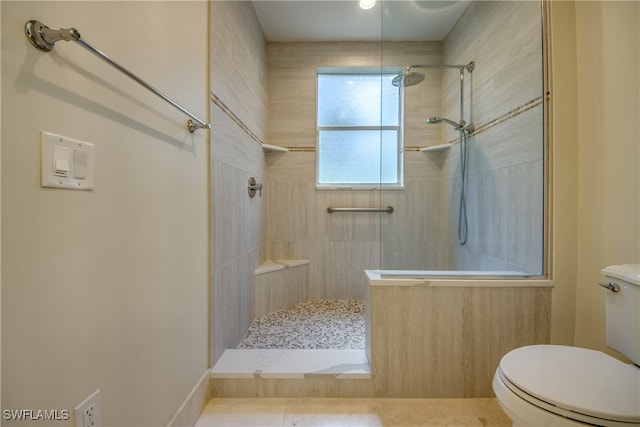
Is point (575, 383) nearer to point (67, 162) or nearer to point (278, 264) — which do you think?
point (67, 162)

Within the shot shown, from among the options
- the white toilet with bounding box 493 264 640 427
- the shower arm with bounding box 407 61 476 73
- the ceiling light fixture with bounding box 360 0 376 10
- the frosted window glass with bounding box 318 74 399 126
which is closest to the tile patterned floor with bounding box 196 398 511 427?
the white toilet with bounding box 493 264 640 427

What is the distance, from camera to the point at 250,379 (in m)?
1.44

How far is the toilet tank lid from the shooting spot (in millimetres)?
1021

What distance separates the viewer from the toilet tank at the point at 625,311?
1019 millimetres

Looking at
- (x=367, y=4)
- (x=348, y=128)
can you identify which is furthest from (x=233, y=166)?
(x=367, y=4)

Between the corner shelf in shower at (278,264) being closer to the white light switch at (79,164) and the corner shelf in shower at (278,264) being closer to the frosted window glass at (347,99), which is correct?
the frosted window glass at (347,99)

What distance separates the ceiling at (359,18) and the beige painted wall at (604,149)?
3.50ft

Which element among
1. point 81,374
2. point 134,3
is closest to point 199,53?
point 134,3

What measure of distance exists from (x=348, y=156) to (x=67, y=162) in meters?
2.41

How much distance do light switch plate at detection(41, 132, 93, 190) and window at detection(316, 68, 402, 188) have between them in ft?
7.19

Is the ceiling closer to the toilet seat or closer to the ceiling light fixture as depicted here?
the ceiling light fixture

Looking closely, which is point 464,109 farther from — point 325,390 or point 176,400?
point 176,400

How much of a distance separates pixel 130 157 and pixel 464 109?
7.33 ft

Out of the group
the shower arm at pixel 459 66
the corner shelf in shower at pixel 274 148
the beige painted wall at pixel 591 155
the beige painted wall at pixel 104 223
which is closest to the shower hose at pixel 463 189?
the shower arm at pixel 459 66
